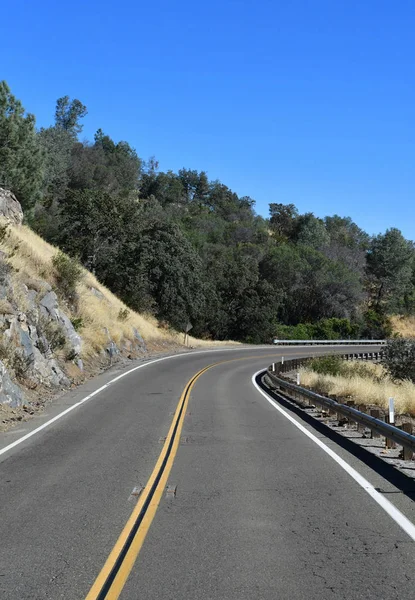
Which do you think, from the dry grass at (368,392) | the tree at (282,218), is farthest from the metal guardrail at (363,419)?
the tree at (282,218)

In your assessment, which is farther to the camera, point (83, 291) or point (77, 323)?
point (83, 291)

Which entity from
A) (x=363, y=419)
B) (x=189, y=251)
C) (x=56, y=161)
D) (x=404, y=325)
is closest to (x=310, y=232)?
(x=404, y=325)

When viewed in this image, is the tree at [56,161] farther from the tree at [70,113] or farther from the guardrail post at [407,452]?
the guardrail post at [407,452]

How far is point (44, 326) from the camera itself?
882 inches

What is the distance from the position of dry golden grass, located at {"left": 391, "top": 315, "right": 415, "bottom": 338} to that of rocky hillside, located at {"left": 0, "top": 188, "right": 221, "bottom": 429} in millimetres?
58614

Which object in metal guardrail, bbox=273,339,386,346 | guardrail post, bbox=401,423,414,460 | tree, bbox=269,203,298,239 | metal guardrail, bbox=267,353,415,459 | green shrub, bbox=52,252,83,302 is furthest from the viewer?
tree, bbox=269,203,298,239

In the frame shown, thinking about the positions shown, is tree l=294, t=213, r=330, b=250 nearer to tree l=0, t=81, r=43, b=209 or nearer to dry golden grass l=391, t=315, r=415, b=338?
dry golden grass l=391, t=315, r=415, b=338

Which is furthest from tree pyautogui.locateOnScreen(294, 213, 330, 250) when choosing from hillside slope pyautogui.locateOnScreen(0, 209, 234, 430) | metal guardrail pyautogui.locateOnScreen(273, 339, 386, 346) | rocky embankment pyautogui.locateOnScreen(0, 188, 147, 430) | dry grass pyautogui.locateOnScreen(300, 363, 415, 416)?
rocky embankment pyautogui.locateOnScreen(0, 188, 147, 430)

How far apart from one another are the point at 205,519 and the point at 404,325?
294 feet

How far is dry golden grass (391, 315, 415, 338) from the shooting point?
3482 inches

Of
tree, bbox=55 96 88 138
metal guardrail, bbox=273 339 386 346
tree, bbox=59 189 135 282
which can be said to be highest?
tree, bbox=55 96 88 138

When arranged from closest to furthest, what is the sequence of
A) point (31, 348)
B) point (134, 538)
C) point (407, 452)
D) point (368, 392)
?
point (134, 538), point (407, 452), point (31, 348), point (368, 392)

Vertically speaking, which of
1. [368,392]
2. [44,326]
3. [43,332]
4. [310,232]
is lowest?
[368,392]

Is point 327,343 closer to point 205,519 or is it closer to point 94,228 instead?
point 94,228
